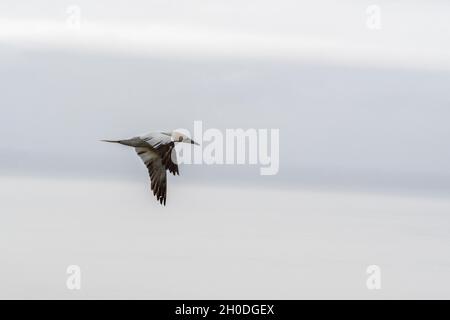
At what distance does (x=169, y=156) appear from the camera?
21.3 metres

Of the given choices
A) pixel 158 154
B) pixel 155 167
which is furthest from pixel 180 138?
pixel 155 167

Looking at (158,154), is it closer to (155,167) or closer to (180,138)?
(155,167)

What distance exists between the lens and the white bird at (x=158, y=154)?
2117cm

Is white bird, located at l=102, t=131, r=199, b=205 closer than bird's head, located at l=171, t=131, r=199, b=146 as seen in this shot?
Yes

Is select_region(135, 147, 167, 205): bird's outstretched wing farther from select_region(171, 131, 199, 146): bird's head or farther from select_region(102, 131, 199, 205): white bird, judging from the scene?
select_region(171, 131, 199, 146): bird's head

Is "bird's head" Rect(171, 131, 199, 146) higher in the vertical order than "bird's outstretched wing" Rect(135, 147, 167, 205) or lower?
higher

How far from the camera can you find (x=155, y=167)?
2128 centimetres

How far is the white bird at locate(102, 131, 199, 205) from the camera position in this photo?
21172mm

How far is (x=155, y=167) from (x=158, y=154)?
191 mm

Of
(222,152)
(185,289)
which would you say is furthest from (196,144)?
(185,289)

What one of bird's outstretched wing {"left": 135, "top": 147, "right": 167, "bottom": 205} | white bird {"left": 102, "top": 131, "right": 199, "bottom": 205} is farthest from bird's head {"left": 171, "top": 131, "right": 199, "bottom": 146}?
bird's outstretched wing {"left": 135, "top": 147, "right": 167, "bottom": 205}

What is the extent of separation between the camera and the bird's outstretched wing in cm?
2127

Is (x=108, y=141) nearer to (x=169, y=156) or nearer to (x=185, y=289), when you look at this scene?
(x=169, y=156)

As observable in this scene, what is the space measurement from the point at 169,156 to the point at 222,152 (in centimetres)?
85
